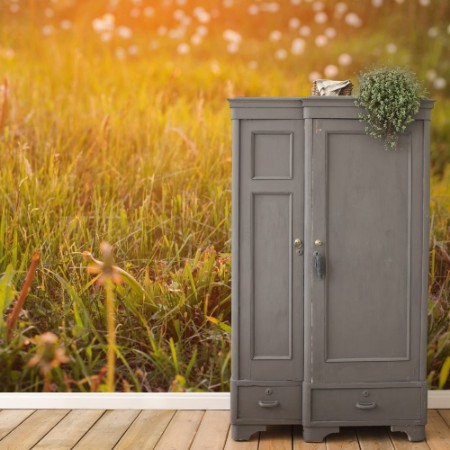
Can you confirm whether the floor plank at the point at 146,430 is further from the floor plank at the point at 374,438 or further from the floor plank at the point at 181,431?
the floor plank at the point at 374,438

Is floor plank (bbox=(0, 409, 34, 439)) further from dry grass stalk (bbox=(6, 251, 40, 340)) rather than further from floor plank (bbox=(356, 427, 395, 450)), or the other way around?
floor plank (bbox=(356, 427, 395, 450))

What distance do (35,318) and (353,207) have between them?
1619mm


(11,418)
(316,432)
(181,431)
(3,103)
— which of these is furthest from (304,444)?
(3,103)

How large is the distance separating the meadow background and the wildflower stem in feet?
0.09

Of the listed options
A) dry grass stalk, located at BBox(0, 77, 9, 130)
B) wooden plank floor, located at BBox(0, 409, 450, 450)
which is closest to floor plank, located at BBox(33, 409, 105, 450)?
wooden plank floor, located at BBox(0, 409, 450, 450)

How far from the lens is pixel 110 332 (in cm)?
343

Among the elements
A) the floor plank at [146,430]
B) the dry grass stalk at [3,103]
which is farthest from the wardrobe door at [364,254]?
the dry grass stalk at [3,103]

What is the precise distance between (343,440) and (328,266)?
0.76 m

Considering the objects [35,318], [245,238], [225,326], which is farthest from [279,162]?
[35,318]

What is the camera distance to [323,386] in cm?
301

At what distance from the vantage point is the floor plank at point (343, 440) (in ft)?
9.80

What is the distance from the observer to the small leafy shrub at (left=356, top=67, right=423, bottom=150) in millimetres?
2869

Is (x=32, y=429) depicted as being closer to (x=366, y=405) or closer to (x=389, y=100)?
(x=366, y=405)

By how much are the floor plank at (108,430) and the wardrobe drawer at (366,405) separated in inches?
33.8
